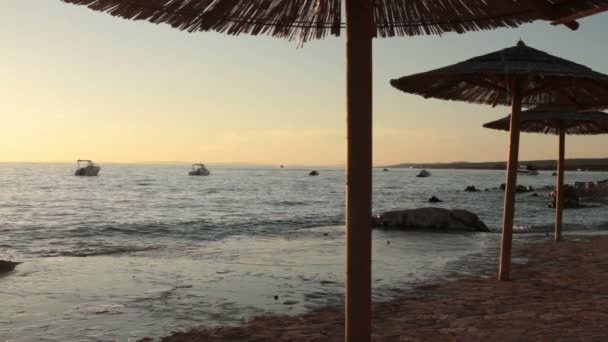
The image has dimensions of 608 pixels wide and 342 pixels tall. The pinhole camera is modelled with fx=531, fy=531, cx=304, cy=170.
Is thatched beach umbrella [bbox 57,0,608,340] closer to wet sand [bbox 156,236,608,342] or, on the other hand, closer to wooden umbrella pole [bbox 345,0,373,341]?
wooden umbrella pole [bbox 345,0,373,341]

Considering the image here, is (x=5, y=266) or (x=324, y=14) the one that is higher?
(x=324, y=14)

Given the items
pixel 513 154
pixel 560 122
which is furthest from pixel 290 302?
pixel 560 122

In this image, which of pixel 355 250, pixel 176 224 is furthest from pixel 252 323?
pixel 176 224

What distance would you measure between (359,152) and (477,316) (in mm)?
4355

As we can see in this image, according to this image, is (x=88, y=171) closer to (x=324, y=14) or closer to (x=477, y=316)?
(x=477, y=316)

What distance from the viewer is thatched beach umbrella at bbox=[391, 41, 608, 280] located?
695 centimetres

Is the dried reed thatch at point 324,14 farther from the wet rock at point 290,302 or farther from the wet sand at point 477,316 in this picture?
the wet rock at point 290,302

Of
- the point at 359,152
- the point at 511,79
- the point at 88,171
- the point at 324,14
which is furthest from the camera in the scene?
the point at 88,171

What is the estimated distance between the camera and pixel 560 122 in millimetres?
13328

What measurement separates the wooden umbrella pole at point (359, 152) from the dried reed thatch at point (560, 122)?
956 cm

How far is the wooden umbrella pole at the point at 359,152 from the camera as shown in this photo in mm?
3074

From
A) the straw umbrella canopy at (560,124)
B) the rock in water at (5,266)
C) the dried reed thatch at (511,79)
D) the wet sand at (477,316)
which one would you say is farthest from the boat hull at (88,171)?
the wet sand at (477,316)

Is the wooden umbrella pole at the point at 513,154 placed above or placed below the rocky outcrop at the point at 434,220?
above

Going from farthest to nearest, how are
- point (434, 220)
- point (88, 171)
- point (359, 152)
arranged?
point (88, 171) → point (434, 220) → point (359, 152)
